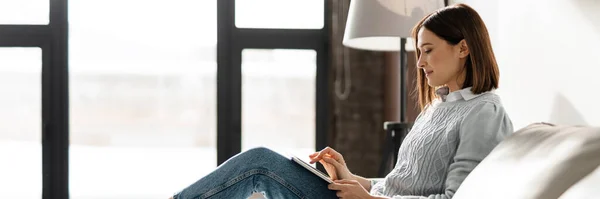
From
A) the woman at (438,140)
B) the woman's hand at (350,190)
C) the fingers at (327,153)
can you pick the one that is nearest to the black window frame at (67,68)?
the fingers at (327,153)

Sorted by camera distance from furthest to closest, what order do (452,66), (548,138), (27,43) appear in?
(27,43), (452,66), (548,138)

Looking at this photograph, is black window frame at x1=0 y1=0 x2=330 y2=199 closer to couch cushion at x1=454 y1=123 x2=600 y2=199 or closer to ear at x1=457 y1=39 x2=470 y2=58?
ear at x1=457 y1=39 x2=470 y2=58

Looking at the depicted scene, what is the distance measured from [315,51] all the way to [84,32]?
1.36m

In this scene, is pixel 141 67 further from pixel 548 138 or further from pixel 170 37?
pixel 548 138

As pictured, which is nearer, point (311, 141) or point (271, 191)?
point (271, 191)

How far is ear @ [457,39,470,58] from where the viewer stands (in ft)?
6.45

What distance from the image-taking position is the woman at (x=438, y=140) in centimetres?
186

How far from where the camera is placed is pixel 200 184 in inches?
80.4

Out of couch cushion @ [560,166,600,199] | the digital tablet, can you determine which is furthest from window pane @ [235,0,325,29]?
couch cushion @ [560,166,600,199]

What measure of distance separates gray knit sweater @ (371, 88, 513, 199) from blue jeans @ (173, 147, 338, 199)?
22cm

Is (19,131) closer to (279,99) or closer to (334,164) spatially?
(279,99)

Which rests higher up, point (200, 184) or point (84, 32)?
point (84, 32)

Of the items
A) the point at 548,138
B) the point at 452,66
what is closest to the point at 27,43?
the point at 452,66

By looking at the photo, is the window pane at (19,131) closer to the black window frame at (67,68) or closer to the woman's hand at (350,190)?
the black window frame at (67,68)
